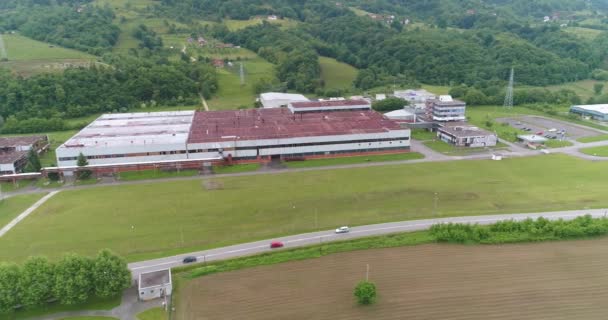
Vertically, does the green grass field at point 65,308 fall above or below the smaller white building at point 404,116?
below

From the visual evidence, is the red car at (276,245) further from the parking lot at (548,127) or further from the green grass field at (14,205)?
the parking lot at (548,127)

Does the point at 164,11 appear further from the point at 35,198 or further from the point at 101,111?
the point at 35,198

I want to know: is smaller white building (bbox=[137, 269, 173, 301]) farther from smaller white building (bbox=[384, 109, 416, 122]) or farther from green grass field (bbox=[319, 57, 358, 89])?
green grass field (bbox=[319, 57, 358, 89])

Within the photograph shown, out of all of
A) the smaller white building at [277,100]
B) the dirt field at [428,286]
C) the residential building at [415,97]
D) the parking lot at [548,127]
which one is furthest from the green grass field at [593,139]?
the smaller white building at [277,100]

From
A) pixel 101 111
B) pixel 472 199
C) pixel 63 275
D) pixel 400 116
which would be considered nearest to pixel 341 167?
pixel 472 199

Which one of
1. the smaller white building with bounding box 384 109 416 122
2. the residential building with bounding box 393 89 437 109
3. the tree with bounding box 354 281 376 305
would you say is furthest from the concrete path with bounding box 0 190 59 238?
the residential building with bounding box 393 89 437 109

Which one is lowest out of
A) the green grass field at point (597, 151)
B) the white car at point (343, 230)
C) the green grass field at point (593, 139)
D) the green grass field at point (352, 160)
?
the white car at point (343, 230)
